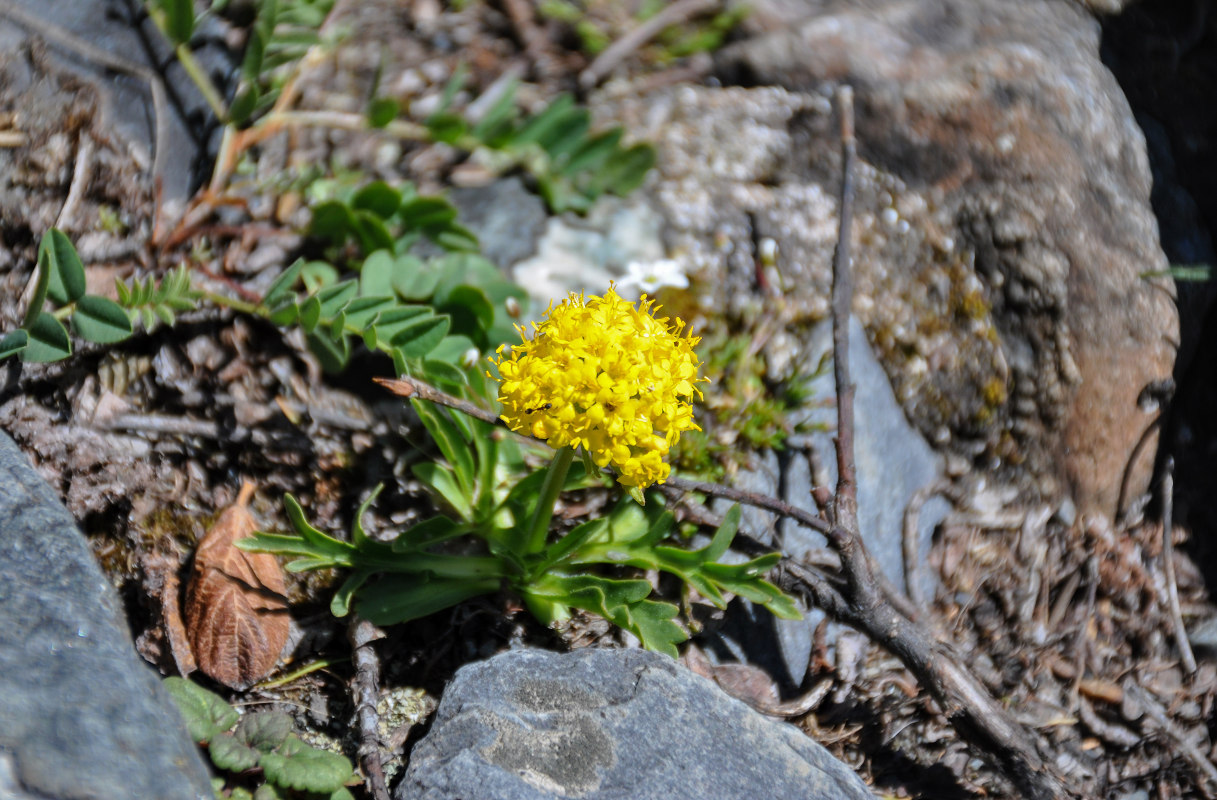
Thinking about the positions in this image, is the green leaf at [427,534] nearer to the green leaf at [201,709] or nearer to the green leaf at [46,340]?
the green leaf at [201,709]

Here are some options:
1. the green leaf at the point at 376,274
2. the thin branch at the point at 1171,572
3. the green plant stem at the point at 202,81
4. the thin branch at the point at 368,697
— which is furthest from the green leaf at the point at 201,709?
the thin branch at the point at 1171,572

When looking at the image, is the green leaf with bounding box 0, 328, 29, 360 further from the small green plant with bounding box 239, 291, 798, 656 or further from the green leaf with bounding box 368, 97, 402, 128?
the green leaf with bounding box 368, 97, 402, 128

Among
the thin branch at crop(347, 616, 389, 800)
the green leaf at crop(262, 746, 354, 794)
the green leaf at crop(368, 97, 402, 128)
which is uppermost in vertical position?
the green leaf at crop(368, 97, 402, 128)

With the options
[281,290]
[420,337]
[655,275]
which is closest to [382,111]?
[281,290]

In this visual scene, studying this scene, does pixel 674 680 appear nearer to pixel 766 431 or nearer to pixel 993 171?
pixel 766 431

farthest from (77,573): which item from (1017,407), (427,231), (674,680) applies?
(1017,407)

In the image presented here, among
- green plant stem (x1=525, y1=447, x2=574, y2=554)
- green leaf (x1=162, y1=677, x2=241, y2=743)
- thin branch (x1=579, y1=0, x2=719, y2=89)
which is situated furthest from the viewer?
thin branch (x1=579, y1=0, x2=719, y2=89)

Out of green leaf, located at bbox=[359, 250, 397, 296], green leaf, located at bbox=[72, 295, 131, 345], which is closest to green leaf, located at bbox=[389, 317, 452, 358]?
green leaf, located at bbox=[359, 250, 397, 296]
